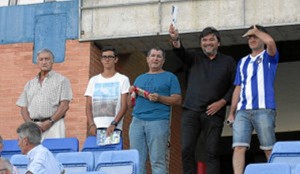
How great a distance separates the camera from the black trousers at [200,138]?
7059 millimetres

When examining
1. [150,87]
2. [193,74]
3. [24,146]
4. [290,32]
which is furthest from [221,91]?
[290,32]

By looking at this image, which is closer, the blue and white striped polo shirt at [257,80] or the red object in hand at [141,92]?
the blue and white striped polo shirt at [257,80]

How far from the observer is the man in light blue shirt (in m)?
6.07

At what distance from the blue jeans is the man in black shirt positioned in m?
0.32

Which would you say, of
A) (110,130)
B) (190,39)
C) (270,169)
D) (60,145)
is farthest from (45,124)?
(270,169)

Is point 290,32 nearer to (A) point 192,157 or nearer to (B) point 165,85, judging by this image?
(B) point 165,85

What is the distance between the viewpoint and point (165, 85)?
26.0 ft

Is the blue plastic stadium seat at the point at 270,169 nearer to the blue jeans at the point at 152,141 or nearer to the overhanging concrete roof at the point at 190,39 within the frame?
the blue jeans at the point at 152,141

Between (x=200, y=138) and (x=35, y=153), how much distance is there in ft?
6.18

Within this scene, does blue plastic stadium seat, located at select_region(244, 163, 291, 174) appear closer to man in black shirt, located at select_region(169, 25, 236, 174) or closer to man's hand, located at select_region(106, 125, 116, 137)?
man in black shirt, located at select_region(169, 25, 236, 174)

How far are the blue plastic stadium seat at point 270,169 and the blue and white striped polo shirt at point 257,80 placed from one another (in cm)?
107

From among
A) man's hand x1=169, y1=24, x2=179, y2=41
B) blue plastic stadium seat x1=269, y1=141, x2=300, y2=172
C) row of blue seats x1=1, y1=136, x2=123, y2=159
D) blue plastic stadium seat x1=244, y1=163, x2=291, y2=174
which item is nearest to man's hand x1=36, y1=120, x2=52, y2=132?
row of blue seats x1=1, y1=136, x2=123, y2=159

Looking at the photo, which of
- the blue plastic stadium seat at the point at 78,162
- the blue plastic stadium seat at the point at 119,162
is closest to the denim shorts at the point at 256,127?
the blue plastic stadium seat at the point at 119,162

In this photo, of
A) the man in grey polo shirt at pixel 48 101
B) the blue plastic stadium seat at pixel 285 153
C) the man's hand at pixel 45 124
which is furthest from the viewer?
the man in grey polo shirt at pixel 48 101
